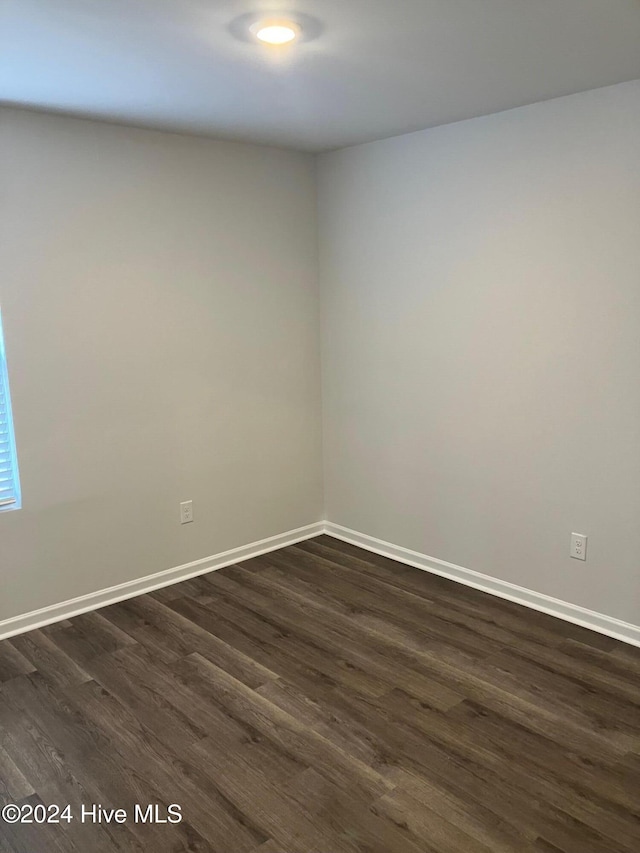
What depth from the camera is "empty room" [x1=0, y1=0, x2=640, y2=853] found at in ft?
7.08

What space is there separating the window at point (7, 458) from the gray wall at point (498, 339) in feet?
6.10

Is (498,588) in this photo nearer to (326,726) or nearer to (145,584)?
(326,726)

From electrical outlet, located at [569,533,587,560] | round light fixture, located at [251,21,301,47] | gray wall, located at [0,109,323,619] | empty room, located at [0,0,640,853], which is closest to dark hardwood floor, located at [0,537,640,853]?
empty room, located at [0,0,640,853]

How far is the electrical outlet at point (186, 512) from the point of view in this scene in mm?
3799

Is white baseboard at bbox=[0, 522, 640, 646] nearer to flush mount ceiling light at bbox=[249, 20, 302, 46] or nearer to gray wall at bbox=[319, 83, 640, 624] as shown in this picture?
gray wall at bbox=[319, 83, 640, 624]

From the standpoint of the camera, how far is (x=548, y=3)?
1.96 m

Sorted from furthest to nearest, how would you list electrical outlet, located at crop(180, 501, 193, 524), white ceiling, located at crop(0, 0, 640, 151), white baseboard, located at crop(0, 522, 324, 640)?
electrical outlet, located at crop(180, 501, 193, 524), white baseboard, located at crop(0, 522, 324, 640), white ceiling, located at crop(0, 0, 640, 151)

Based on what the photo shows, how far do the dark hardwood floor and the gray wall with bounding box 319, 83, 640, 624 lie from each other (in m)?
0.44

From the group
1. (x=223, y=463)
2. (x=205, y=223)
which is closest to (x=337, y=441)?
(x=223, y=463)

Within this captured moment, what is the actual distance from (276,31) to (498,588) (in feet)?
8.67

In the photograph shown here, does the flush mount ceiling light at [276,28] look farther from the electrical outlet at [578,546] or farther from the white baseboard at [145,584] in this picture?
the white baseboard at [145,584]

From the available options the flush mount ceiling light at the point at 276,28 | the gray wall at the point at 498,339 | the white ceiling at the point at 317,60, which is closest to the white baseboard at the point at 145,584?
the gray wall at the point at 498,339

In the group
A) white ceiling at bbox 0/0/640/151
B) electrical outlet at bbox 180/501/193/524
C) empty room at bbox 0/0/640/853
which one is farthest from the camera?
electrical outlet at bbox 180/501/193/524

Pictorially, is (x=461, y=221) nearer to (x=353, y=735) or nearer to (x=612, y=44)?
(x=612, y=44)
